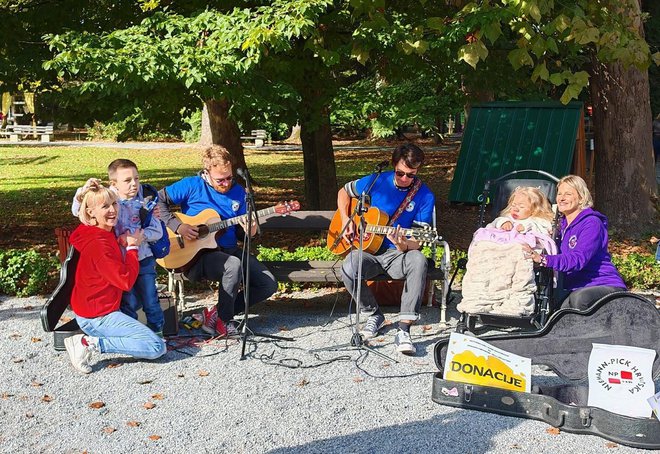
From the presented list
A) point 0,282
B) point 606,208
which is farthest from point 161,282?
point 606,208

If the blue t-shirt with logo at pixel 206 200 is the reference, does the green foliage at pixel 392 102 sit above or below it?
above

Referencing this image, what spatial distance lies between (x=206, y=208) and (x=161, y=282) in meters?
1.87

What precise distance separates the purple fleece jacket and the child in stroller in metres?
0.21

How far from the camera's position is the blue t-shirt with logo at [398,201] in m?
7.34

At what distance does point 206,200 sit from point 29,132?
34164 millimetres

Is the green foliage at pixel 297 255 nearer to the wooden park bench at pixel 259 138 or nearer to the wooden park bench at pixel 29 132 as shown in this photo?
the wooden park bench at pixel 259 138

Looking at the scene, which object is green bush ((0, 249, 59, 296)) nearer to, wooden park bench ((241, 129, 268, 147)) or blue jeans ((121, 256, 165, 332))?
blue jeans ((121, 256, 165, 332))

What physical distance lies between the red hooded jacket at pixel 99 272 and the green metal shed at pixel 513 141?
8.04 meters

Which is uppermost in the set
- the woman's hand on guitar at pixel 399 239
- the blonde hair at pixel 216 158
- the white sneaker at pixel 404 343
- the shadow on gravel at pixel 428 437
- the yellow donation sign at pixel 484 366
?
the blonde hair at pixel 216 158

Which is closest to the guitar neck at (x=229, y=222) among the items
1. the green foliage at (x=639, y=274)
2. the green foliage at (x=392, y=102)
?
the green foliage at (x=639, y=274)

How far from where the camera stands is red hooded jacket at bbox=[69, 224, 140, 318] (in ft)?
21.1

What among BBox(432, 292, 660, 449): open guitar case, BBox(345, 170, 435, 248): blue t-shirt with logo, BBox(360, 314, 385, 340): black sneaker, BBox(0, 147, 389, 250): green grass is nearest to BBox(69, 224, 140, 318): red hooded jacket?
BBox(360, 314, 385, 340): black sneaker

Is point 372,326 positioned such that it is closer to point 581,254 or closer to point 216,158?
point 581,254

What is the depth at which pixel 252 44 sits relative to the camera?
7.63 metres
